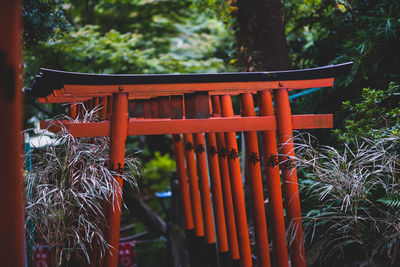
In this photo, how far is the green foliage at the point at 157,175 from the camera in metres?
11.2

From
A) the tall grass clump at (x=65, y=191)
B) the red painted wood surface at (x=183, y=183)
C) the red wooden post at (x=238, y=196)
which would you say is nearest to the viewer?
the tall grass clump at (x=65, y=191)

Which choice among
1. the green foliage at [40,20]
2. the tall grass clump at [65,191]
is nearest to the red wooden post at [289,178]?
the tall grass clump at [65,191]

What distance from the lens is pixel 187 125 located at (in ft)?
10.9

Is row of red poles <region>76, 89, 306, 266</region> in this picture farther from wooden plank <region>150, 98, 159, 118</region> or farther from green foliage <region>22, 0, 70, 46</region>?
green foliage <region>22, 0, 70, 46</region>

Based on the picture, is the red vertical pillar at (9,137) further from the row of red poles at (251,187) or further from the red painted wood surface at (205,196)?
the red painted wood surface at (205,196)

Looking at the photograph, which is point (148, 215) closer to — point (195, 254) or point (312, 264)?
point (195, 254)

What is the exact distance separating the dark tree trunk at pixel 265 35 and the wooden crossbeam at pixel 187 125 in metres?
2.02

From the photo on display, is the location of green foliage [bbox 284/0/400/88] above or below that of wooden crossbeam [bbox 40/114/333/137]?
above

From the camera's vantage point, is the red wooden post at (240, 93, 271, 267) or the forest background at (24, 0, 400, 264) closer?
the red wooden post at (240, 93, 271, 267)

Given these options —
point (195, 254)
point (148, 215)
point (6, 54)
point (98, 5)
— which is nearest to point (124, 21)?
point (98, 5)

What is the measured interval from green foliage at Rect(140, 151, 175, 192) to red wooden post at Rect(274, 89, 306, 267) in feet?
26.2

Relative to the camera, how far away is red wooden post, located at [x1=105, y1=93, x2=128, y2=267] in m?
3.08

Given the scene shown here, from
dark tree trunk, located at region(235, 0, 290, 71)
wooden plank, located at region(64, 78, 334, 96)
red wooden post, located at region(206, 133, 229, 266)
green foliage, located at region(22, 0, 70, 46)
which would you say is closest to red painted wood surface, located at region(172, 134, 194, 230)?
red wooden post, located at region(206, 133, 229, 266)

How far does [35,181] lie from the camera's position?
2.93 meters
